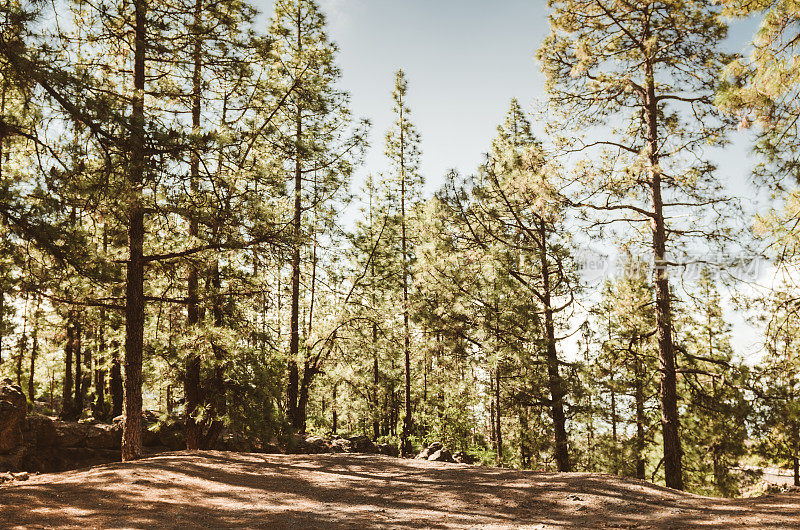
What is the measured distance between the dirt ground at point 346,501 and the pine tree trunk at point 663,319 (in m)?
3.14

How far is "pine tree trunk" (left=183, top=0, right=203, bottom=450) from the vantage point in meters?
8.74

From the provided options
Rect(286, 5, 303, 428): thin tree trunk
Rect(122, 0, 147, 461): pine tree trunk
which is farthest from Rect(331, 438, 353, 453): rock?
Rect(122, 0, 147, 461): pine tree trunk

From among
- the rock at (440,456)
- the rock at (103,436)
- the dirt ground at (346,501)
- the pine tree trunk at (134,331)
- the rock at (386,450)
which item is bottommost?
the rock at (386,450)

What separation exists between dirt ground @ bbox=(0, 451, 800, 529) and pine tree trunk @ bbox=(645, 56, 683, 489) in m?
3.14

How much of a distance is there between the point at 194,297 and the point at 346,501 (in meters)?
5.63

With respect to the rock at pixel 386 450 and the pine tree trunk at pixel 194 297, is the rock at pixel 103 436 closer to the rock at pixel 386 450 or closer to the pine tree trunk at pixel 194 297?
the pine tree trunk at pixel 194 297

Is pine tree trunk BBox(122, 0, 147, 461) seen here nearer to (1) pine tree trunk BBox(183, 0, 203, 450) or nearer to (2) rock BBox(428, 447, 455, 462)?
(1) pine tree trunk BBox(183, 0, 203, 450)

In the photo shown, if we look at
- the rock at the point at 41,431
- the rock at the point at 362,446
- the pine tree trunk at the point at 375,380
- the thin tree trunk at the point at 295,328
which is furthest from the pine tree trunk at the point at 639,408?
the rock at the point at 41,431

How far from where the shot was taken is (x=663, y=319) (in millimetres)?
10102

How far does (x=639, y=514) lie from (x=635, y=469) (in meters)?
8.22

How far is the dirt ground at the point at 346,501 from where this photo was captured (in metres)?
4.98

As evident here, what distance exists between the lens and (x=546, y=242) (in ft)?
43.0

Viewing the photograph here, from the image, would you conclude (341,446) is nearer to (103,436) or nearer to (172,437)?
(172,437)

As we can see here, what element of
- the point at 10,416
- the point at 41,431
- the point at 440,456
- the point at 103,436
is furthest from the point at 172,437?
the point at 440,456
